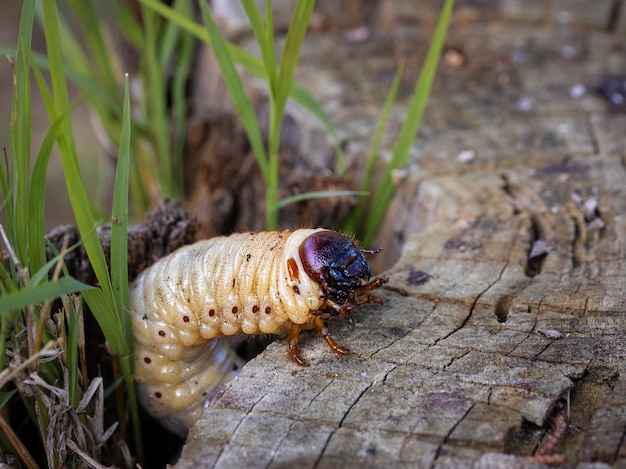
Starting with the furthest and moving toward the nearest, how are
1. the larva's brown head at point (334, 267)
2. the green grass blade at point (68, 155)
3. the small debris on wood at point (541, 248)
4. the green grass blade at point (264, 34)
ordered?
the small debris on wood at point (541, 248) → the green grass blade at point (264, 34) → the larva's brown head at point (334, 267) → the green grass blade at point (68, 155)

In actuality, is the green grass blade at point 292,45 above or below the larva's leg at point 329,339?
above

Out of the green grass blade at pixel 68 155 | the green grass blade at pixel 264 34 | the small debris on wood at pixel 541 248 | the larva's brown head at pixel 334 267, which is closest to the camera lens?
the green grass blade at pixel 68 155

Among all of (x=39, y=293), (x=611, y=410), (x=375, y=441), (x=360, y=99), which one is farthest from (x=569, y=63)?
(x=39, y=293)

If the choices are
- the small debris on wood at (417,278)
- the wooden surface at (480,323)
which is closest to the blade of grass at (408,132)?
the wooden surface at (480,323)

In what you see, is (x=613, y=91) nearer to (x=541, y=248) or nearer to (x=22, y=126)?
(x=541, y=248)

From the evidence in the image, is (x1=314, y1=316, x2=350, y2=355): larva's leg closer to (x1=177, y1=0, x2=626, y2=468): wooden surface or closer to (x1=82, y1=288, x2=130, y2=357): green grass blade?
(x1=177, y1=0, x2=626, y2=468): wooden surface

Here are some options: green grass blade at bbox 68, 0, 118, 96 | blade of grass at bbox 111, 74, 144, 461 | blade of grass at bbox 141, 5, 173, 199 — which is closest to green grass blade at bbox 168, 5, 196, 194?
blade of grass at bbox 141, 5, 173, 199

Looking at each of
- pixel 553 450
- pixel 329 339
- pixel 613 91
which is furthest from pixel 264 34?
pixel 613 91

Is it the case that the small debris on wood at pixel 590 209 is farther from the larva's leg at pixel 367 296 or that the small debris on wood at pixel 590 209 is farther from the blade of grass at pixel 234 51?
the blade of grass at pixel 234 51
